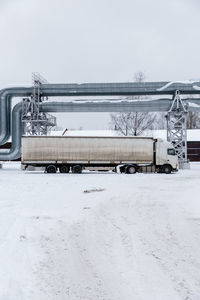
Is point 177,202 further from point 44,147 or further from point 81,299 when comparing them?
point 44,147

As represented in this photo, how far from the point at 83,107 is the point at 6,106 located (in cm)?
800

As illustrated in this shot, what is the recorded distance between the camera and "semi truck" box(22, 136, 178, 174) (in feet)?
77.3

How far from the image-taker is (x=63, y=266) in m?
4.44

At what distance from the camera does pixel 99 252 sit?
16.5 ft

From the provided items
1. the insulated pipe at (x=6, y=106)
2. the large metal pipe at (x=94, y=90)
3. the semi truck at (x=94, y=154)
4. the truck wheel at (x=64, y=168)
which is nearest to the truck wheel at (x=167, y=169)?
the semi truck at (x=94, y=154)

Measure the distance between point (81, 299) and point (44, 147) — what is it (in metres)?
20.7

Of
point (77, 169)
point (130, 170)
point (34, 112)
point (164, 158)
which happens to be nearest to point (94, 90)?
point (34, 112)

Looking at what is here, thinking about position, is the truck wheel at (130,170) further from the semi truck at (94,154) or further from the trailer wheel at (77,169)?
the trailer wheel at (77,169)

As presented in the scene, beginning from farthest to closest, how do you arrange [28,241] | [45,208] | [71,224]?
[45,208] → [71,224] → [28,241]

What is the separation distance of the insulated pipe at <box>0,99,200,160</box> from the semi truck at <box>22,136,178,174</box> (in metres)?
3.72

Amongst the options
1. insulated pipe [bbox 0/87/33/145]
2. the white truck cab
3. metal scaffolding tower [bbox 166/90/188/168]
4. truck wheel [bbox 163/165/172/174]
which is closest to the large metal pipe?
insulated pipe [bbox 0/87/33/145]

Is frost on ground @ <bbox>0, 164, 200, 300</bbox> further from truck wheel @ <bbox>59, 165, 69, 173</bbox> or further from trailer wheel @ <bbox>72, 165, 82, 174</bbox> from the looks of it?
truck wheel @ <bbox>59, 165, 69, 173</bbox>

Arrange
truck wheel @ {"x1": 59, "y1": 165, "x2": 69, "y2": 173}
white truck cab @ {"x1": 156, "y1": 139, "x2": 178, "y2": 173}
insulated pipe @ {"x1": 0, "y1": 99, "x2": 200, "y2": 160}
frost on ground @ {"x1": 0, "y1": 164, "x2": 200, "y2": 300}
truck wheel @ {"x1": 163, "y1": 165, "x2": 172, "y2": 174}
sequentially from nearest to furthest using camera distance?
frost on ground @ {"x1": 0, "y1": 164, "x2": 200, "y2": 300}, truck wheel @ {"x1": 59, "y1": 165, "x2": 69, "y2": 173}, truck wheel @ {"x1": 163, "y1": 165, "x2": 172, "y2": 174}, white truck cab @ {"x1": 156, "y1": 139, "x2": 178, "y2": 173}, insulated pipe @ {"x1": 0, "y1": 99, "x2": 200, "y2": 160}

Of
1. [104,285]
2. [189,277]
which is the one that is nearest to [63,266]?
[104,285]
